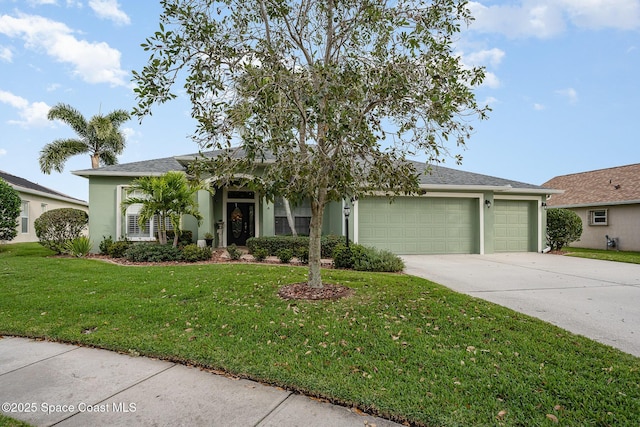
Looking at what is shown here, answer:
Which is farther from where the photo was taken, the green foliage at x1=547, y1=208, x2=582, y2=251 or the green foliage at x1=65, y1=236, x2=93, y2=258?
the green foliage at x1=547, y1=208, x2=582, y2=251

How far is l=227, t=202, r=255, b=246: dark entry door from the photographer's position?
1423cm

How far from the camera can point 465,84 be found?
5207mm

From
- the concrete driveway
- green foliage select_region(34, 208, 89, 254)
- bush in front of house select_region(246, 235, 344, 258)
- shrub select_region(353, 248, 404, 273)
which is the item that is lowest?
the concrete driveway

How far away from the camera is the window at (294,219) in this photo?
44.6ft

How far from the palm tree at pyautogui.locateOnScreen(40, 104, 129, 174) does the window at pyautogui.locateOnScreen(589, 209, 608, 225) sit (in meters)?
27.9

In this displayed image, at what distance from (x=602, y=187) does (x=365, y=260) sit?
16.9 meters

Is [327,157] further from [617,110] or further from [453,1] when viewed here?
[617,110]

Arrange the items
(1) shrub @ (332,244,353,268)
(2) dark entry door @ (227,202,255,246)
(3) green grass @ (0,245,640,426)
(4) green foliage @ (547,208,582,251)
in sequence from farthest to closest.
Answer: (4) green foliage @ (547,208,582,251) → (2) dark entry door @ (227,202,255,246) → (1) shrub @ (332,244,353,268) → (3) green grass @ (0,245,640,426)

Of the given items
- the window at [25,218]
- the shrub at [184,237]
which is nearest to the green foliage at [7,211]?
the shrub at [184,237]

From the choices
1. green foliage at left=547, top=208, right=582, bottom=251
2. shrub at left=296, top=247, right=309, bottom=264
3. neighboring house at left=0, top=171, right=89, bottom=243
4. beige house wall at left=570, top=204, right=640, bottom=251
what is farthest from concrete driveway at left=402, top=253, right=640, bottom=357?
neighboring house at left=0, top=171, right=89, bottom=243

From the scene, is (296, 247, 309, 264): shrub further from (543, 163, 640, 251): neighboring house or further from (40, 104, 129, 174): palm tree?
(40, 104, 129, 174): palm tree

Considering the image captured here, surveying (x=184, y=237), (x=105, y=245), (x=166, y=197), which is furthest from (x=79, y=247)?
(x=166, y=197)

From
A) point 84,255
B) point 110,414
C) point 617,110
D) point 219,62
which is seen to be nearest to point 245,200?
point 84,255

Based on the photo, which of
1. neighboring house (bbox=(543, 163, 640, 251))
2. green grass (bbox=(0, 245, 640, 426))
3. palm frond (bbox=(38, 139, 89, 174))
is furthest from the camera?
palm frond (bbox=(38, 139, 89, 174))
